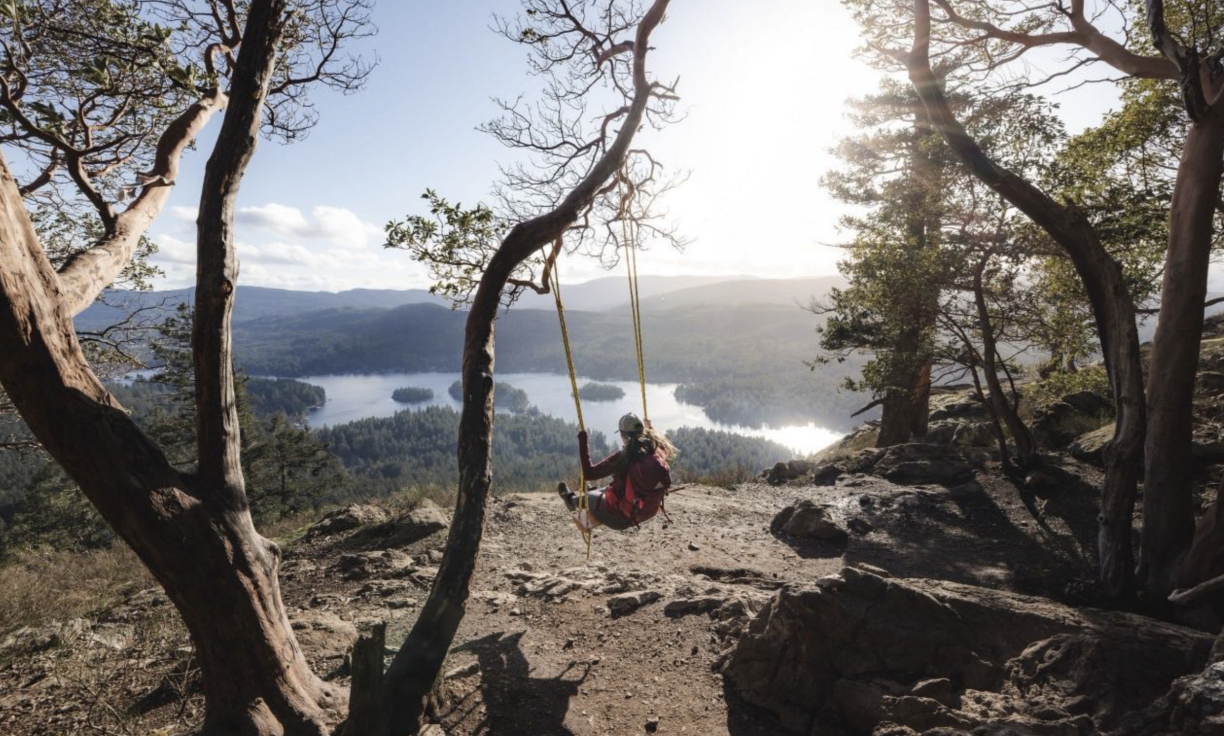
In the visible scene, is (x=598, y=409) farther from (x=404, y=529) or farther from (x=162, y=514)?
(x=162, y=514)

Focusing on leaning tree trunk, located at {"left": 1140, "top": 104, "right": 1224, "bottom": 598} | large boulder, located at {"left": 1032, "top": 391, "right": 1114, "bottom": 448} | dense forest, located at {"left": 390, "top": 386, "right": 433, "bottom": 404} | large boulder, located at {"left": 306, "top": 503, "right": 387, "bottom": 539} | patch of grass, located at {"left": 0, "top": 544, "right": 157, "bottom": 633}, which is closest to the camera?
Answer: leaning tree trunk, located at {"left": 1140, "top": 104, "right": 1224, "bottom": 598}

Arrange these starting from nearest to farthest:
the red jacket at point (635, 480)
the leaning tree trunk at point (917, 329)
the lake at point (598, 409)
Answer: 1. the red jacket at point (635, 480)
2. the leaning tree trunk at point (917, 329)
3. the lake at point (598, 409)

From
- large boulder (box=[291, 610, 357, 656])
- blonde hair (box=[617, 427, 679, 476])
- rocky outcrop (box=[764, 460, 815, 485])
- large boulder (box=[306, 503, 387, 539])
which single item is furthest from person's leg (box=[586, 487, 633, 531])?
rocky outcrop (box=[764, 460, 815, 485])

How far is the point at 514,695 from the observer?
435cm

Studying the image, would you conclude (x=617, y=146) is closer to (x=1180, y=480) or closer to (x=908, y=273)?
(x=1180, y=480)

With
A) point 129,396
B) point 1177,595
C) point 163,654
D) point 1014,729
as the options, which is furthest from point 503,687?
point 129,396

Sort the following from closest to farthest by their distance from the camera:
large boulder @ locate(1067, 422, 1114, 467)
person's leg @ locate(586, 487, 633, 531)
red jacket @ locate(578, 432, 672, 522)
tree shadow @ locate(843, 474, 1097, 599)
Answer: red jacket @ locate(578, 432, 672, 522) → person's leg @ locate(586, 487, 633, 531) → tree shadow @ locate(843, 474, 1097, 599) → large boulder @ locate(1067, 422, 1114, 467)

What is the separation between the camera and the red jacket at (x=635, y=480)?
17.6 feet

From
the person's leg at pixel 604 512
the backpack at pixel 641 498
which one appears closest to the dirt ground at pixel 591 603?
the person's leg at pixel 604 512

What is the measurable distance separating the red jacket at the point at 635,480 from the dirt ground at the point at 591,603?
1.07 meters

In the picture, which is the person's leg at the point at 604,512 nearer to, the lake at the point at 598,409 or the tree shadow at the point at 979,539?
the tree shadow at the point at 979,539

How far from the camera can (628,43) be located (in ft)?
17.3

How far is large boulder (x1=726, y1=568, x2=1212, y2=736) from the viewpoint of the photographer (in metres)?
3.08

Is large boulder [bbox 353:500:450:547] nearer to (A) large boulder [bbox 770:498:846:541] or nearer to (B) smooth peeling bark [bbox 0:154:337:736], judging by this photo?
(B) smooth peeling bark [bbox 0:154:337:736]
